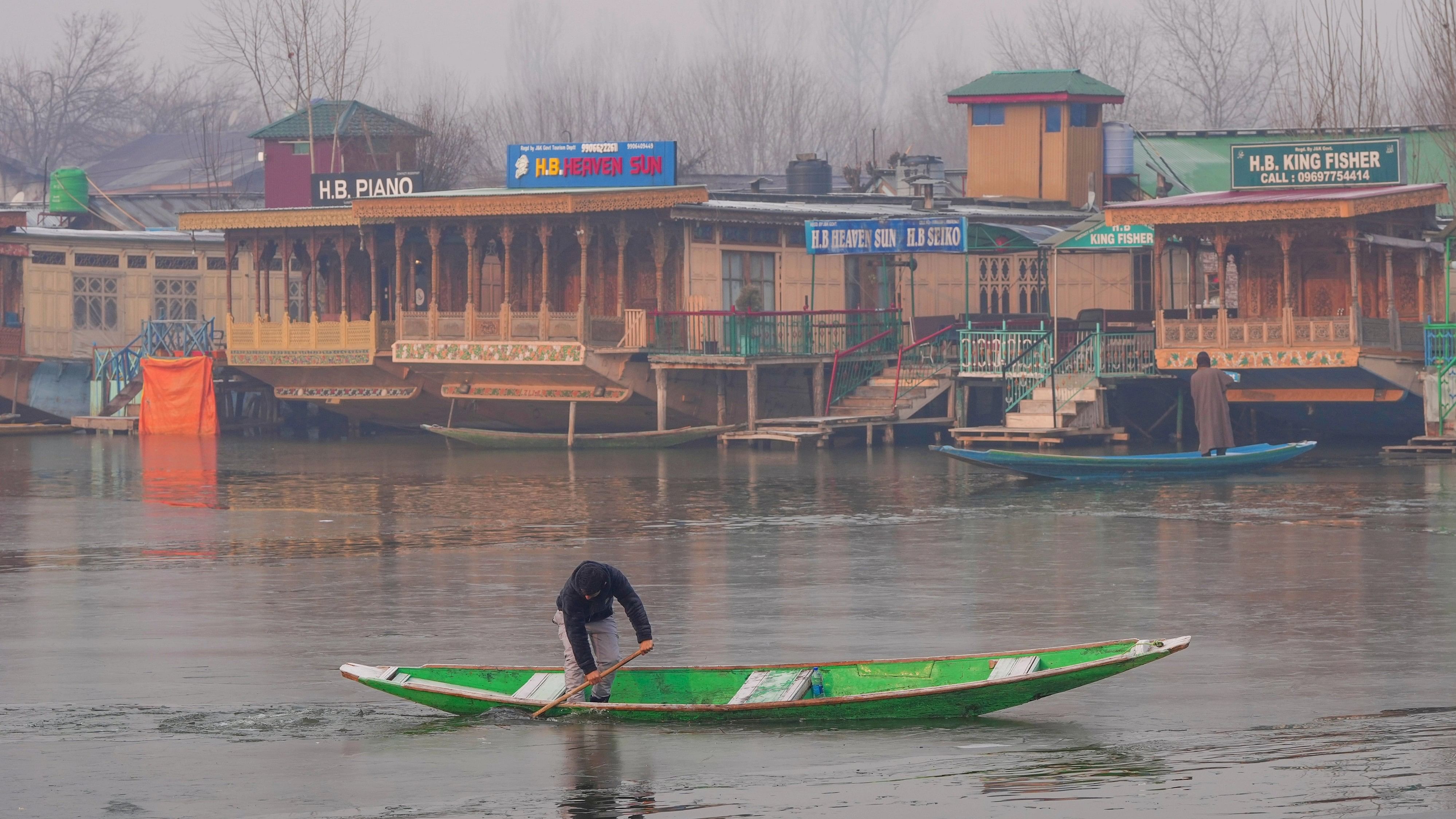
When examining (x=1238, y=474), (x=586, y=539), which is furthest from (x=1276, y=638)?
(x=1238, y=474)

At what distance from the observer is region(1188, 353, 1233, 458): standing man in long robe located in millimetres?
25438

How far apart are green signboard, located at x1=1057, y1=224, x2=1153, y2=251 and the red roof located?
0.67 meters

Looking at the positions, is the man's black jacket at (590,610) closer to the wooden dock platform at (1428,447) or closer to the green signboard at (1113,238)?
the wooden dock platform at (1428,447)

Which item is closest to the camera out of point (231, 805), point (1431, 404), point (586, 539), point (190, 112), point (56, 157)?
point (231, 805)

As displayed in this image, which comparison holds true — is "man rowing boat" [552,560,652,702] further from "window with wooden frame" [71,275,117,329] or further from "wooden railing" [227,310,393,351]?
"window with wooden frame" [71,275,117,329]

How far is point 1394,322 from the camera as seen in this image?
3116cm

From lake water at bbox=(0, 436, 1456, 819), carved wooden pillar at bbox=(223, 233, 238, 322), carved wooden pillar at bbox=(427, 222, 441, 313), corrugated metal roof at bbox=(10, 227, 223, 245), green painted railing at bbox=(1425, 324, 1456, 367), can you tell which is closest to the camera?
lake water at bbox=(0, 436, 1456, 819)

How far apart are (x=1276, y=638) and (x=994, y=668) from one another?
3.65m

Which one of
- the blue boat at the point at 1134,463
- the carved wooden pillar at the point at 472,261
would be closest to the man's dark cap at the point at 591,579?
the blue boat at the point at 1134,463

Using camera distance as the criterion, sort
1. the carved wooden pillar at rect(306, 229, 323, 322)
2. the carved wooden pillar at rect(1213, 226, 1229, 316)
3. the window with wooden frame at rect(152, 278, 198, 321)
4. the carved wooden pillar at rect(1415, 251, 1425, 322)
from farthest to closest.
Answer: the window with wooden frame at rect(152, 278, 198, 321)
the carved wooden pillar at rect(306, 229, 323, 322)
the carved wooden pillar at rect(1415, 251, 1425, 322)
the carved wooden pillar at rect(1213, 226, 1229, 316)

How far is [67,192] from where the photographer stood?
46750 millimetres

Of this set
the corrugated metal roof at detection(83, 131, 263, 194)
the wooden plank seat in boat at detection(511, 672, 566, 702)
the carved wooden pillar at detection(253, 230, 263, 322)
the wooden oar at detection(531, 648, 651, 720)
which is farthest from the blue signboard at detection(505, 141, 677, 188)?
the corrugated metal roof at detection(83, 131, 263, 194)

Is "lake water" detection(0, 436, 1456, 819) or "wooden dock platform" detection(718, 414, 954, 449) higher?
"wooden dock platform" detection(718, 414, 954, 449)

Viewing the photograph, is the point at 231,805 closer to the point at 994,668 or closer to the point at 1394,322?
the point at 994,668
